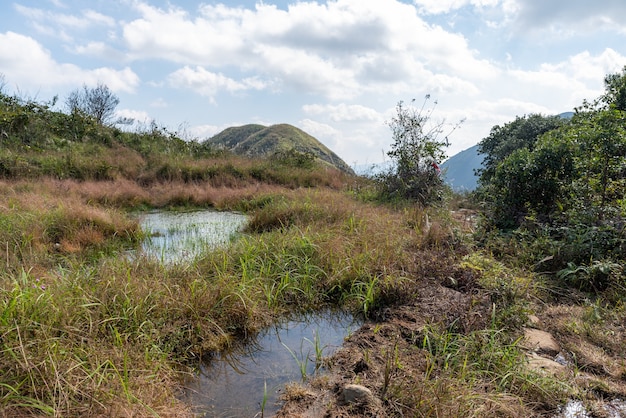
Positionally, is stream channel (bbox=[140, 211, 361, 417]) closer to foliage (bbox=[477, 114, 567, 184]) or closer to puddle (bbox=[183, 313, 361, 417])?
puddle (bbox=[183, 313, 361, 417])

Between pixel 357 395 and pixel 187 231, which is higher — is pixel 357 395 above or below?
below

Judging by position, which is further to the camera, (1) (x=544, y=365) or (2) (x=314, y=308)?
(2) (x=314, y=308)

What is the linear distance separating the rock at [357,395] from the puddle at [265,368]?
0.41 m

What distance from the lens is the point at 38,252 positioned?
427cm

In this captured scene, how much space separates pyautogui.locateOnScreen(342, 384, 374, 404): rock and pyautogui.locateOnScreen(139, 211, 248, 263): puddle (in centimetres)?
239

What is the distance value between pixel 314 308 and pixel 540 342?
188 cm

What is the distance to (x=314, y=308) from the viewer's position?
11.8ft

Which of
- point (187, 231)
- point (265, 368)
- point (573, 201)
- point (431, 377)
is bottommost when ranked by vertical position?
point (265, 368)

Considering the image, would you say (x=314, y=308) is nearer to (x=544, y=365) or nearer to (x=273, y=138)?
(x=544, y=365)

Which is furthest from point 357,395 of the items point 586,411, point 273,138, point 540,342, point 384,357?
point 273,138

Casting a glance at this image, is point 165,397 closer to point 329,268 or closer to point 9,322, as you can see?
point 9,322

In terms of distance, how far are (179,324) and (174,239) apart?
304 centimetres

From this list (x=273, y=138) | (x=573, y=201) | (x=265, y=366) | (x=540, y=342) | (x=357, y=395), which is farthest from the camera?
(x=273, y=138)

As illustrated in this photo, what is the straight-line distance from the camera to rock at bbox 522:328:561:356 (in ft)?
9.09
